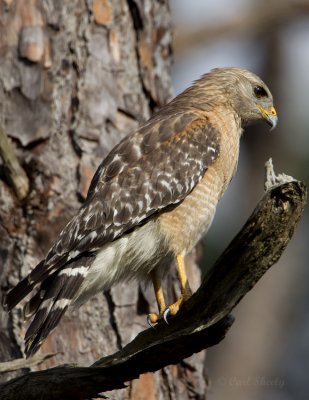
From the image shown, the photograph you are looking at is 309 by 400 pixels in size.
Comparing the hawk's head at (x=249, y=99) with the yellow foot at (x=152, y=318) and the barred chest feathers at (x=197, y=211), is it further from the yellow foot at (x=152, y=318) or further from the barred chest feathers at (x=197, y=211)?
the yellow foot at (x=152, y=318)

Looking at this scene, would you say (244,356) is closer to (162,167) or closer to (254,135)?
(254,135)

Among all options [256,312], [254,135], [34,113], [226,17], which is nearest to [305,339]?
[256,312]

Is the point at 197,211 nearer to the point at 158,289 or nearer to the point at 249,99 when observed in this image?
the point at 158,289

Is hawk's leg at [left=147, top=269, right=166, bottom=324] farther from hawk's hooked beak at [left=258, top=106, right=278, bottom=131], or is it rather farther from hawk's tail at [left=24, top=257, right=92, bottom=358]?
hawk's hooked beak at [left=258, top=106, right=278, bottom=131]

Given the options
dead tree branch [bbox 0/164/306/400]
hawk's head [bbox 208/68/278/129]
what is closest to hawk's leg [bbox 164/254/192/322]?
dead tree branch [bbox 0/164/306/400]

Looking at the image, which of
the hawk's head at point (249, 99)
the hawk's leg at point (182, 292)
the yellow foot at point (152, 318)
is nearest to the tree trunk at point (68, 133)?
the yellow foot at point (152, 318)

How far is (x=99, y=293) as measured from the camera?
6188mm

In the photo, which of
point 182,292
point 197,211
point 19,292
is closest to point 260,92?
point 197,211

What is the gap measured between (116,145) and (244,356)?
17.4ft

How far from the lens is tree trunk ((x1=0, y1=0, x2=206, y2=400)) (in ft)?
19.9

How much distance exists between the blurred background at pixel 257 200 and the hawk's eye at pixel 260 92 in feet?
8.63

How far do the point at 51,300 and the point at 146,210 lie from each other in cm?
96

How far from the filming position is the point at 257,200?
11148mm

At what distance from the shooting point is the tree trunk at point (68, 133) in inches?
238
